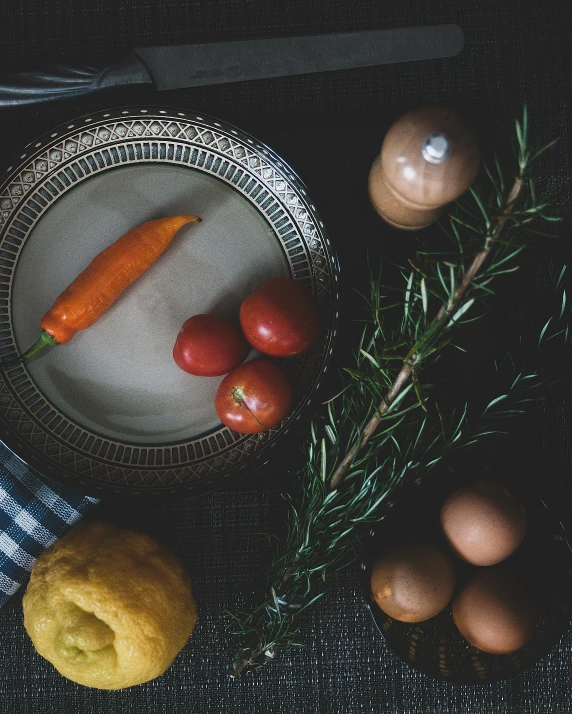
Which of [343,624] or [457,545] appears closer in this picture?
[457,545]

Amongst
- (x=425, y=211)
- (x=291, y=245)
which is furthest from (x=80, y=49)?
(x=425, y=211)

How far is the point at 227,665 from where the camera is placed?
829 millimetres

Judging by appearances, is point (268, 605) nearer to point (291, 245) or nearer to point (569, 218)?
point (291, 245)

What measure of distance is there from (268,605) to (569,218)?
0.60 meters

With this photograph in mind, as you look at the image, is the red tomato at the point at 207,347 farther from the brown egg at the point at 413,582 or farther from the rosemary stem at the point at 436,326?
the brown egg at the point at 413,582

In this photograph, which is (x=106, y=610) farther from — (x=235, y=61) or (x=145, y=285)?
(x=235, y=61)

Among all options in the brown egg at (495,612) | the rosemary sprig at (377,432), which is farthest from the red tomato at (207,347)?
the brown egg at (495,612)

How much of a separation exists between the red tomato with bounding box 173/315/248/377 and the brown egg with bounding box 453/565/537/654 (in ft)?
1.22

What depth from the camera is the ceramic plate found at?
30.2 inches

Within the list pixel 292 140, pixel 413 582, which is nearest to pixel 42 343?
pixel 292 140

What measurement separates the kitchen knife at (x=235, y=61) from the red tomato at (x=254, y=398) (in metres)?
0.37

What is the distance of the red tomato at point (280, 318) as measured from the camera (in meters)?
0.71

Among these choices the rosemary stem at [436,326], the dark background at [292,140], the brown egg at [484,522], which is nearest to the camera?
the rosemary stem at [436,326]

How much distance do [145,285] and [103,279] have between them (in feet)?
0.19
